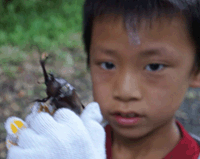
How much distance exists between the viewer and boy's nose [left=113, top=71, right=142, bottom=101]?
1.08 metres

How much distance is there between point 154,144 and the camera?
54.2 inches

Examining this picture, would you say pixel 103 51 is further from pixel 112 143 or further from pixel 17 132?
pixel 112 143

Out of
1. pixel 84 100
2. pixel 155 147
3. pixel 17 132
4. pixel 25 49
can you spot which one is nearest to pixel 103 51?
pixel 17 132

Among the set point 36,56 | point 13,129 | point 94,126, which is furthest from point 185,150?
point 36,56

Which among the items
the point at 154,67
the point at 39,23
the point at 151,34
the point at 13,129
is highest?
the point at 151,34

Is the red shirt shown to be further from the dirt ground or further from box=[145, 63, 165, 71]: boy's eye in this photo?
the dirt ground

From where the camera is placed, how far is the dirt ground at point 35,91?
2.77 metres

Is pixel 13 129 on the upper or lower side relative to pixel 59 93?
lower

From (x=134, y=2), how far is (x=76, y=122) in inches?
21.8

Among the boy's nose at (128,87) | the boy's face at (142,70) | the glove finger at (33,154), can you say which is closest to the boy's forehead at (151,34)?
the boy's face at (142,70)

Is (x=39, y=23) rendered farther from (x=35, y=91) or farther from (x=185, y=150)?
(x=185, y=150)

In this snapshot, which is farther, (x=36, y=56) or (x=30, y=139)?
(x=36, y=56)

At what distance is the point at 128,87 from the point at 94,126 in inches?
9.0

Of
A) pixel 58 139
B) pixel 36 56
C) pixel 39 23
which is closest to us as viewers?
pixel 58 139
